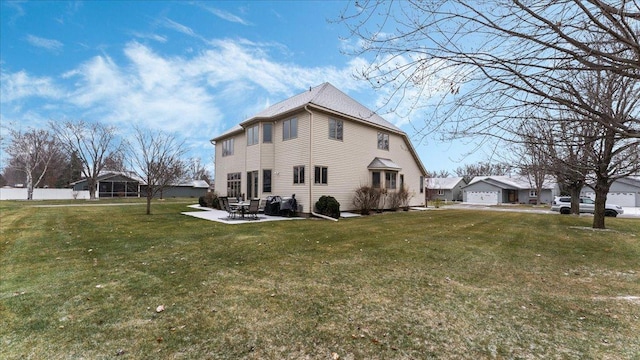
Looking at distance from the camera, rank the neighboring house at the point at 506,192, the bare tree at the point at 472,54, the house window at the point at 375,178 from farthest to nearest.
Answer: the neighboring house at the point at 506,192 < the house window at the point at 375,178 < the bare tree at the point at 472,54

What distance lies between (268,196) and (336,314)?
45.5ft

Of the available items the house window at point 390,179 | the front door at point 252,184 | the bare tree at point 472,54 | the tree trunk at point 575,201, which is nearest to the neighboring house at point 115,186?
the front door at point 252,184

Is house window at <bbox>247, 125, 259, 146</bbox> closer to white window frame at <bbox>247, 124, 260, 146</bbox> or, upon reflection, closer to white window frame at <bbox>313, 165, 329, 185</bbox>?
white window frame at <bbox>247, 124, 260, 146</bbox>

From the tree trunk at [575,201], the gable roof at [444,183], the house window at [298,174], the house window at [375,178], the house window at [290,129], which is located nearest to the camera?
the house window at [298,174]

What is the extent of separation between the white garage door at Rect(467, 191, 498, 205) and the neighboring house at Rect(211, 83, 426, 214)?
28301mm

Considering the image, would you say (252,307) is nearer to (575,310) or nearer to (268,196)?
(575,310)

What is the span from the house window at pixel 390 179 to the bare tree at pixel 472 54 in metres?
15.9

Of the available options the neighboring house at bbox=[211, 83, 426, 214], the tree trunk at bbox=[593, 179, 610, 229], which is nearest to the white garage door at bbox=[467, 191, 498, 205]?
the neighboring house at bbox=[211, 83, 426, 214]

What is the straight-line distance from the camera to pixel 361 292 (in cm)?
423

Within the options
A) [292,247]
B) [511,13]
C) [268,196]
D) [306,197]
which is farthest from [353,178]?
[511,13]

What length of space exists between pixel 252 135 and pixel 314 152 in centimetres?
528

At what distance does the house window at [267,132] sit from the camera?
17.2 m

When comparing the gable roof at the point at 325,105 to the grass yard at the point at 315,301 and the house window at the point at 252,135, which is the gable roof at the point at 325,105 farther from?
the grass yard at the point at 315,301

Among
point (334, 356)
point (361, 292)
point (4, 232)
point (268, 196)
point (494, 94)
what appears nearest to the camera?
point (334, 356)
